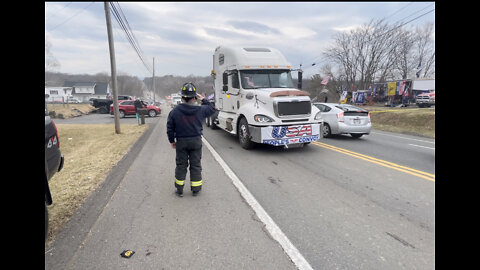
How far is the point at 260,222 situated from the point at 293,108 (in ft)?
15.2

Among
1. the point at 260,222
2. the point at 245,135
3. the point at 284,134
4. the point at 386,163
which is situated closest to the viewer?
the point at 260,222

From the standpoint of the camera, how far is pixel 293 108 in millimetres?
7426

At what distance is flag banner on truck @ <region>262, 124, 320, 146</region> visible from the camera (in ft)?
23.4

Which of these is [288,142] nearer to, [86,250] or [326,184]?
[326,184]

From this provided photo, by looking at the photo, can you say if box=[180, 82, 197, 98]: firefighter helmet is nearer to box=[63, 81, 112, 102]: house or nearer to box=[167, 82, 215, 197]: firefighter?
box=[167, 82, 215, 197]: firefighter

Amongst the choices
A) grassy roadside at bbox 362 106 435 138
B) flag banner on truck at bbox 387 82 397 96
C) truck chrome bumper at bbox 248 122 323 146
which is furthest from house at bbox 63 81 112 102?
truck chrome bumper at bbox 248 122 323 146

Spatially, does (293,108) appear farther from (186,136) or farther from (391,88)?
(391,88)

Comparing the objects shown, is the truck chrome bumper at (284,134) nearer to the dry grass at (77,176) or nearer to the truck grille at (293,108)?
the truck grille at (293,108)

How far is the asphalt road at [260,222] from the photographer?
2.67 metres

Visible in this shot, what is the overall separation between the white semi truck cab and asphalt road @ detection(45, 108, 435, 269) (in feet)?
4.63

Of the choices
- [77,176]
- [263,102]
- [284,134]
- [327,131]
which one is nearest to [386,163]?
[284,134]

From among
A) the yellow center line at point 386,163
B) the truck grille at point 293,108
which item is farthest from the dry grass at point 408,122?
the truck grille at point 293,108
